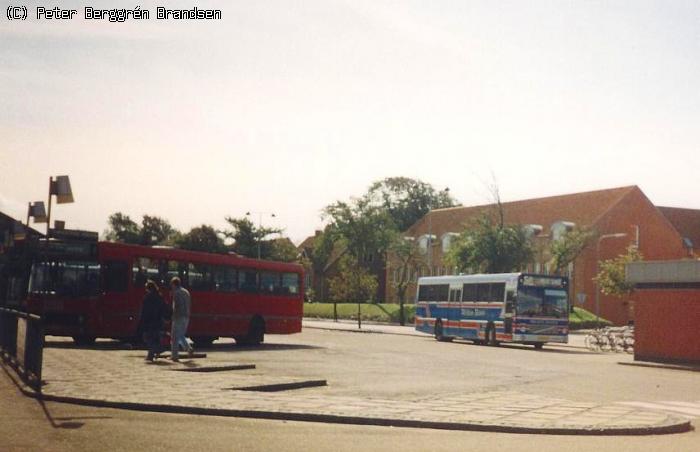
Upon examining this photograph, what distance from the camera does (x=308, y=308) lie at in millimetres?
86688

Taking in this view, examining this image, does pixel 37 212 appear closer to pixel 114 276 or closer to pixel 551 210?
pixel 114 276

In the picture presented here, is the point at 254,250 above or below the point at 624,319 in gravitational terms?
above

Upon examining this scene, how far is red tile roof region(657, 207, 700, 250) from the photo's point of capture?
94000 mm

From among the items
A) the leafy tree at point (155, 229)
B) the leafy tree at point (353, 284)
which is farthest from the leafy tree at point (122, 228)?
the leafy tree at point (353, 284)

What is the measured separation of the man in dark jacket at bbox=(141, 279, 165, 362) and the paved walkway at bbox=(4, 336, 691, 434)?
3.23 metres

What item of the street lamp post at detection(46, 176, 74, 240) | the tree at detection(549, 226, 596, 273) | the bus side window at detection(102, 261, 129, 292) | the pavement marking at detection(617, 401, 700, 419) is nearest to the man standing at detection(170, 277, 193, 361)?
the street lamp post at detection(46, 176, 74, 240)

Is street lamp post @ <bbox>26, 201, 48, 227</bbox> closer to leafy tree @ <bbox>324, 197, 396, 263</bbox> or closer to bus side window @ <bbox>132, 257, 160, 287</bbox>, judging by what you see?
bus side window @ <bbox>132, 257, 160, 287</bbox>

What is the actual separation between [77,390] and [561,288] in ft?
86.8

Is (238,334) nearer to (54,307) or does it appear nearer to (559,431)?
(54,307)

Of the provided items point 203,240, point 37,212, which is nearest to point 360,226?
point 203,240

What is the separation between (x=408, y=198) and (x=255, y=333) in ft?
299

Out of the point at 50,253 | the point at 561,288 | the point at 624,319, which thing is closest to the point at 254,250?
the point at 624,319

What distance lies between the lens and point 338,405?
12625mm

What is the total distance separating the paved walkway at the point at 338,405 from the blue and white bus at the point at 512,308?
2065 centimetres
